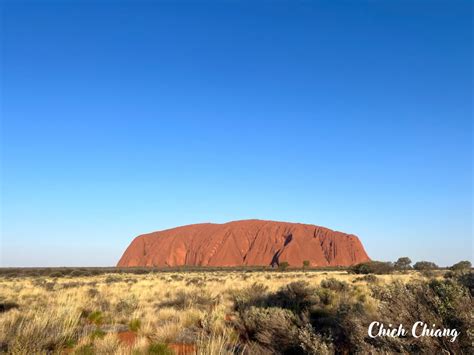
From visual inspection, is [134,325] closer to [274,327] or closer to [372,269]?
[274,327]

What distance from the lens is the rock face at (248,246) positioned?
102688mm

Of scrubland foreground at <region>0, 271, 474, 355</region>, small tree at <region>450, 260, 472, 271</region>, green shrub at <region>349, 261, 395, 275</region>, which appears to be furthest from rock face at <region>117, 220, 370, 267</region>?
scrubland foreground at <region>0, 271, 474, 355</region>

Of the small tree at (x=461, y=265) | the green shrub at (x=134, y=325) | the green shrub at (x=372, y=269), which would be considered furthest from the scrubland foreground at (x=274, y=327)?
the small tree at (x=461, y=265)

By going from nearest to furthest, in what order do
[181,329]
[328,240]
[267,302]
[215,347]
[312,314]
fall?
[215,347], [181,329], [312,314], [267,302], [328,240]

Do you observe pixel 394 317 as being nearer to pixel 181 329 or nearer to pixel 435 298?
pixel 435 298

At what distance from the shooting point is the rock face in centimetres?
10269

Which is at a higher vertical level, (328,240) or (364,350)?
(328,240)

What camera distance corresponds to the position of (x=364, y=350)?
454 centimetres

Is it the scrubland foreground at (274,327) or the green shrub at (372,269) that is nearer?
the scrubland foreground at (274,327)

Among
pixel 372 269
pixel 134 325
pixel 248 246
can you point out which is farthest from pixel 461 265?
pixel 248 246

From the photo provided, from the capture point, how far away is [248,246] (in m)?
112

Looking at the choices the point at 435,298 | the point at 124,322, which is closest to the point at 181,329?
the point at 124,322

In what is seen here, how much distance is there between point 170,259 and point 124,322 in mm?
105963

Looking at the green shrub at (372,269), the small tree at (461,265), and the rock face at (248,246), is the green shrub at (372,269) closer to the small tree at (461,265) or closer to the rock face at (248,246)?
the small tree at (461,265)
